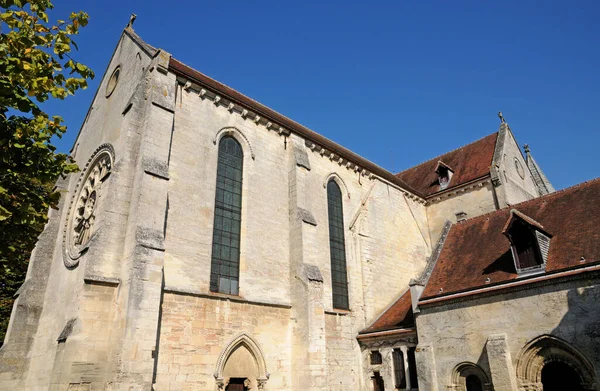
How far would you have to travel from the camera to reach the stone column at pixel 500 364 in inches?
498

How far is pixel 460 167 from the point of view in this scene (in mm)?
26094

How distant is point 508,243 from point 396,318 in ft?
18.0

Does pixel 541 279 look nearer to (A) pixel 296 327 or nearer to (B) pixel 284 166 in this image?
(A) pixel 296 327

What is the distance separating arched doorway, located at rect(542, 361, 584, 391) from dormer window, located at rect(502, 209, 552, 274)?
9.07 feet

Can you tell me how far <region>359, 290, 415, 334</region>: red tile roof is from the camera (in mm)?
17078

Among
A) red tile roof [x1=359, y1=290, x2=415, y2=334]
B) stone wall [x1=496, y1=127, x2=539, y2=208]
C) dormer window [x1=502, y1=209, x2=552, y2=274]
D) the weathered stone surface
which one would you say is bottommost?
red tile roof [x1=359, y1=290, x2=415, y2=334]

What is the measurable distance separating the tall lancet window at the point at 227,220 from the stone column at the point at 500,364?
8.36 metres

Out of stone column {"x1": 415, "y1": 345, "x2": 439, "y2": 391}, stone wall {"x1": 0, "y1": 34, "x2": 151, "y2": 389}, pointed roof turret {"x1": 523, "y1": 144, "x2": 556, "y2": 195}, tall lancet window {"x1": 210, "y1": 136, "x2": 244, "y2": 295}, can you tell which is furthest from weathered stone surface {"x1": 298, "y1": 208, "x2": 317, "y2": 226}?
pointed roof turret {"x1": 523, "y1": 144, "x2": 556, "y2": 195}

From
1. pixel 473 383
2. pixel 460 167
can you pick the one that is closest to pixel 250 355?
pixel 473 383

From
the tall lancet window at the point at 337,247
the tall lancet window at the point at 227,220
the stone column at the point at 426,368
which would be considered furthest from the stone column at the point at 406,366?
the tall lancet window at the point at 227,220

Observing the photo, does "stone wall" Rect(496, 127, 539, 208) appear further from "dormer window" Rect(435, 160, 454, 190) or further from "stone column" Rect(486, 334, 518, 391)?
"stone column" Rect(486, 334, 518, 391)

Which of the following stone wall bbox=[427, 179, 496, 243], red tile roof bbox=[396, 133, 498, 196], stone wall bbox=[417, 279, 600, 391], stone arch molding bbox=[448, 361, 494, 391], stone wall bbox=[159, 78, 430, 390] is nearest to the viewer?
stone wall bbox=[417, 279, 600, 391]

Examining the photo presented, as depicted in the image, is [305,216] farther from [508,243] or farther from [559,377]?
[559,377]

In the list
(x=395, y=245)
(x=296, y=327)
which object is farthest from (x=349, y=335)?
(x=395, y=245)
